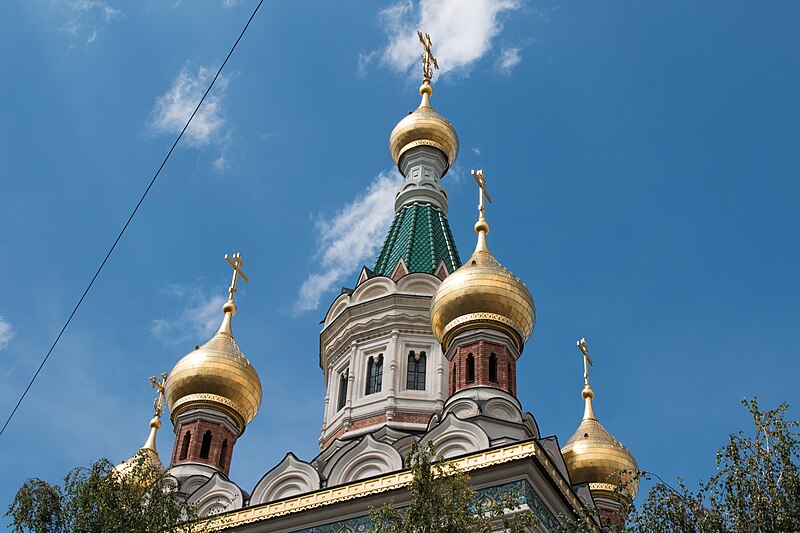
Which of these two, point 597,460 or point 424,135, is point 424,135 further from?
point 597,460

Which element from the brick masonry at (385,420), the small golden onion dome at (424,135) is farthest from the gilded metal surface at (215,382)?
the small golden onion dome at (424,135)

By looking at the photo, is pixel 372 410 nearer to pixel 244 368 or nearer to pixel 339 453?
pixel 244 368

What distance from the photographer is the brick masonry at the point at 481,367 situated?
1423cm

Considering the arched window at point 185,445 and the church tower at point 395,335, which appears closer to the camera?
the arched window at point 185,445

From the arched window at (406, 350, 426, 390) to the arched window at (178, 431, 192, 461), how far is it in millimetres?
3337

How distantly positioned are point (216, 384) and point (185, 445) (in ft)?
3.27

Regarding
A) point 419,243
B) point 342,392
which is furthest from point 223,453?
point 419,243

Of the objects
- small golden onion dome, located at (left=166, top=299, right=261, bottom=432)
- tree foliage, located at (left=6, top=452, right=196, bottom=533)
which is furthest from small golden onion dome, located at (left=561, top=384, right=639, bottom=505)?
tree foliage, located at (left=6, top=452, right=196, bottom=533)

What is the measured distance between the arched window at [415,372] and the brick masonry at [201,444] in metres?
2.78

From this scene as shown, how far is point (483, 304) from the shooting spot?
48.3ft

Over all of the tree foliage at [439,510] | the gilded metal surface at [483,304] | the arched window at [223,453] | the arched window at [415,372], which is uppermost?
the arched window at [415,372]

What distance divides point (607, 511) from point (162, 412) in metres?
7.36

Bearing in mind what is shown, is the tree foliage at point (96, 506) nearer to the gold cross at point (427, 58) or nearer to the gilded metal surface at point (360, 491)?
the gilded metal surface at point (360, 491)

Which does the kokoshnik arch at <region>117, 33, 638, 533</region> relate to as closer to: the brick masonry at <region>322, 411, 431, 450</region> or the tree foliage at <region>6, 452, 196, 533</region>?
the brick masonry at <region>322, 411, 431, 450</region>
